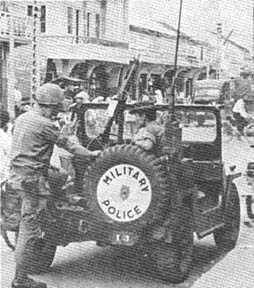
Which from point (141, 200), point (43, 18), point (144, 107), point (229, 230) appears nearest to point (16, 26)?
point (43, 18)

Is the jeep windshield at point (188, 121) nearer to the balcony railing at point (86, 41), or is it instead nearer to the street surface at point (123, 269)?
the street surface at point (123, 269)

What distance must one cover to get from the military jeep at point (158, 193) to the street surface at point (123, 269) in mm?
77

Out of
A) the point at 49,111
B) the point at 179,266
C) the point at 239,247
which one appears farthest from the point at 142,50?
the point at 239,247

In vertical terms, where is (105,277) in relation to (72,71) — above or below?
below

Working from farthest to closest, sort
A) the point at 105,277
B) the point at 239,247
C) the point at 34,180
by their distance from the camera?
the point at 239,247, the point at 105,277, the point at 34,180

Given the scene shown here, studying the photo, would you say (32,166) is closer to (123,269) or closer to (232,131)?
(123,269)

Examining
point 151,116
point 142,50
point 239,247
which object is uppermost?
point 142,50

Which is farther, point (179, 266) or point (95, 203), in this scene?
point (179, 266)

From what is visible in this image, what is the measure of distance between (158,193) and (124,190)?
13 cm

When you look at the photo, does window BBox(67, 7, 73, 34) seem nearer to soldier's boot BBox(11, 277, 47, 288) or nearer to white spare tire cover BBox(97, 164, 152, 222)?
white spare tire cover BBox(97, 164, 152, 222)

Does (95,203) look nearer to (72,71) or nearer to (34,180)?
(34,180)

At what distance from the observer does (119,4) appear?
293 cm

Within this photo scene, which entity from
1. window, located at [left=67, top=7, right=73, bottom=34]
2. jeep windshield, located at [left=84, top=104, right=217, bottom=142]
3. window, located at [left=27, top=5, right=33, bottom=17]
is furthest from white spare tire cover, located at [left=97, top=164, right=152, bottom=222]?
jeep windshield, located at [left=84, top=104, right=217, bottom=142]

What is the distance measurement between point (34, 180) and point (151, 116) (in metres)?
0.57
